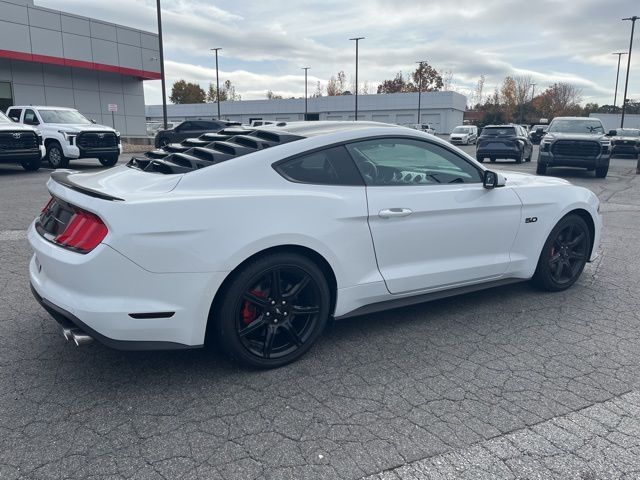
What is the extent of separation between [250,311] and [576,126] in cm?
1667

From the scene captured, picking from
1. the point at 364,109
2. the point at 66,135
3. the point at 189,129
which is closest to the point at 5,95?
the point at 189,129

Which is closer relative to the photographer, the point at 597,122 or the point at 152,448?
the point at 152,448

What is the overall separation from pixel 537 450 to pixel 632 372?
128 centimetres

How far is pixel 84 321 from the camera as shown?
9.22 ft

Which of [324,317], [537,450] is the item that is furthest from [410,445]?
[324,317]

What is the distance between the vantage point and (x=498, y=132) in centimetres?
2112

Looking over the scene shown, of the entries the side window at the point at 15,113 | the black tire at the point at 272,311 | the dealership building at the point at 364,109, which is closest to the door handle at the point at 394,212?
the black tire at the point at 272,311

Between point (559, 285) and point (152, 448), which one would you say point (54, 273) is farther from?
point (559, 285)

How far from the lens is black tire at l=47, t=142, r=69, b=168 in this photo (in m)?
15.9

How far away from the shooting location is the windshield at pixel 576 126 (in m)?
16.7

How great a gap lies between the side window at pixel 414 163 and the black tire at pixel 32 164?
13299 mm

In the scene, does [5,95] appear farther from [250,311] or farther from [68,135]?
[250,311]

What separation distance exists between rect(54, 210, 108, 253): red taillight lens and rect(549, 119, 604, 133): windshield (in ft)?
55.3

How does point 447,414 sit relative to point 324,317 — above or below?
below
